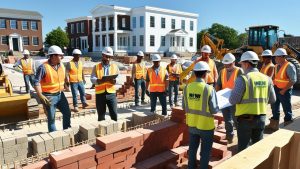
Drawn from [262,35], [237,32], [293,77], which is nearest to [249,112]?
[293,77]

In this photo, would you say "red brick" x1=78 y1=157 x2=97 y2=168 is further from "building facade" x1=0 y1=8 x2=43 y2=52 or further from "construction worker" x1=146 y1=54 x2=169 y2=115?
"building facade" x1=0 y1=8 x2=43 y2=52

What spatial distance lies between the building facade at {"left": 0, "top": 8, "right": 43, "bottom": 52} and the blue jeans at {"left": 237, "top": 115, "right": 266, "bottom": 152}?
45331 mm

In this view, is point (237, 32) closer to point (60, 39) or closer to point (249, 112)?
point (60, 39)

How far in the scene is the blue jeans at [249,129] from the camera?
13.0 feet

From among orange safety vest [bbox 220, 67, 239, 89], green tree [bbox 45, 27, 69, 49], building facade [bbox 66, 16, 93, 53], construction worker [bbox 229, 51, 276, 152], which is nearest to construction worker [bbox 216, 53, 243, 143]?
orange safety vest [bbox 220, 67, 239, 89]

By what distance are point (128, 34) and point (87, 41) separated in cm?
918

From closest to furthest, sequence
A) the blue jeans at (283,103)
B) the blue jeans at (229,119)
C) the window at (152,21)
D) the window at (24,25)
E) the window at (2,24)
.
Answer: the blue jeans at (229,119), the blue jeans at (283,103), the window at (152,21), the window at (2,24), the window at (24,25)

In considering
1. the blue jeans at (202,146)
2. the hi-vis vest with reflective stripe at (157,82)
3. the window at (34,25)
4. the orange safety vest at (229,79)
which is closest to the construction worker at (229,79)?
the orange safety vest at (229,79)

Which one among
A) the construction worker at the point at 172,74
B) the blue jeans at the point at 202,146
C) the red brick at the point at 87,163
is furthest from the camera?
the construction worker at the point at 172,74

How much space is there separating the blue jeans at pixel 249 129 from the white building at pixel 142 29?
36.0 metres

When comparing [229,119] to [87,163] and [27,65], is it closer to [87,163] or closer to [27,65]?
[87,163]

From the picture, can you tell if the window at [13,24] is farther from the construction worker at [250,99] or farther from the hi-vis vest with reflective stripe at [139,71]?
the construction worker at [250,99]

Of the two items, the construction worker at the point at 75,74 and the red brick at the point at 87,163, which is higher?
the construction worker at the point at 75,74

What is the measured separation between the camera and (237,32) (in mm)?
68688
